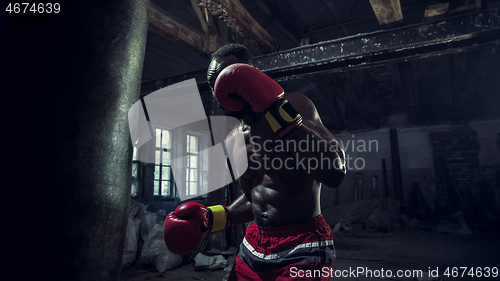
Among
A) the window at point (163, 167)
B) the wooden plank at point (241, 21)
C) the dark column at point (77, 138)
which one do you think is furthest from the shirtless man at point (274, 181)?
the window at point (163, 167)

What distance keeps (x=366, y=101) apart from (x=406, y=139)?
6.46 ft

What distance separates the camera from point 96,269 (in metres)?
0.78

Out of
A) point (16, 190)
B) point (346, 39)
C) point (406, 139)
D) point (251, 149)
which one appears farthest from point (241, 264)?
point (406, 139)

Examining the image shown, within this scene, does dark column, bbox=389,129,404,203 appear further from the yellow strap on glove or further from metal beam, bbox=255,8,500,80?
the yellow strap on glove

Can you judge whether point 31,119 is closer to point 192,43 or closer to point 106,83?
point 106,83

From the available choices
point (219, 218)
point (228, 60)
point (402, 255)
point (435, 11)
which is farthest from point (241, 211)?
point (402, 255)

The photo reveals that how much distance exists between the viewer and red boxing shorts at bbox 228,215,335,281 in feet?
4.40

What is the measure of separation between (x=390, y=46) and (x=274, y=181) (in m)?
2.30

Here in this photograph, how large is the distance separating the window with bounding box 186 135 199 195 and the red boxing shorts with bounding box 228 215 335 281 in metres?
9.80

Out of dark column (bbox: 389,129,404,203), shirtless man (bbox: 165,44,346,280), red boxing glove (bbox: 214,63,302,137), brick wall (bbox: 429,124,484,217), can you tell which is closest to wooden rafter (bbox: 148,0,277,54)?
shirtless man (bbox: 165,44,346,280)

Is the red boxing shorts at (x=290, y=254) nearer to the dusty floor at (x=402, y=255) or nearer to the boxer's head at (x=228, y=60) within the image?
the boxer's head at (x=228, y=60)

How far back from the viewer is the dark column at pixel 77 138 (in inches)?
28.2

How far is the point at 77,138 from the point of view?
77 cm

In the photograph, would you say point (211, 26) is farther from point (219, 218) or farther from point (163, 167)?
point (163, 167)
